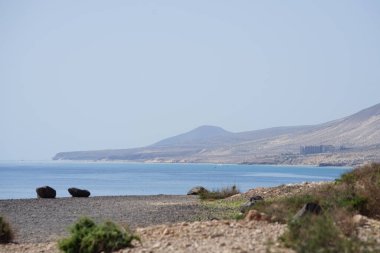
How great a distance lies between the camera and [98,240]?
13.5 metres

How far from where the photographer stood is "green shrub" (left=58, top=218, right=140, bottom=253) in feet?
43.7

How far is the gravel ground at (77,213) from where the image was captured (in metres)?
20.2

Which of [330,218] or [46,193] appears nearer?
[330,218]

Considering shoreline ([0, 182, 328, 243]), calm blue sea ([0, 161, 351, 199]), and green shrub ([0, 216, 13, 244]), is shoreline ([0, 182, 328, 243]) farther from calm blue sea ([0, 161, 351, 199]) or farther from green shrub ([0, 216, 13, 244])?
calm blue sea ([0, 161, 351, 199])

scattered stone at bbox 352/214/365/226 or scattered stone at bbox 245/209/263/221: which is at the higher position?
scattered stone at bbox 245/209/263/221

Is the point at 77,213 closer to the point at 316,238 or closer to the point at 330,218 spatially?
the point at 330,218

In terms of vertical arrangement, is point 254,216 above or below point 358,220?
above

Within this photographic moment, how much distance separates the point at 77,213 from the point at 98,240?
12.6m

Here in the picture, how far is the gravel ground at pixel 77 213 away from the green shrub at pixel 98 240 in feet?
12.5

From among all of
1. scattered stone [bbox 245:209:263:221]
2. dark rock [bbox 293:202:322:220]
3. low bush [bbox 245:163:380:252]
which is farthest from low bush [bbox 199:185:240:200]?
dark rock [bbox 293:202:322:220]

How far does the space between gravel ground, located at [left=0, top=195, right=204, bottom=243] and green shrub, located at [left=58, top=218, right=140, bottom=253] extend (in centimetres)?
382

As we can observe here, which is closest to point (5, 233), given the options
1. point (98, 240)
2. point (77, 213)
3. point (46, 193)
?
point (98, 240)

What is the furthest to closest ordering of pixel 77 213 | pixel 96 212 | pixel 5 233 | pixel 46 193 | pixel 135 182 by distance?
pixel 135 182 < pixel 46 193 < pixel 96 212 < pixel 77 213 < pixel 5 233

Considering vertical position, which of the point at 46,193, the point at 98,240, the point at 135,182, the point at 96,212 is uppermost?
the point at 135,182
